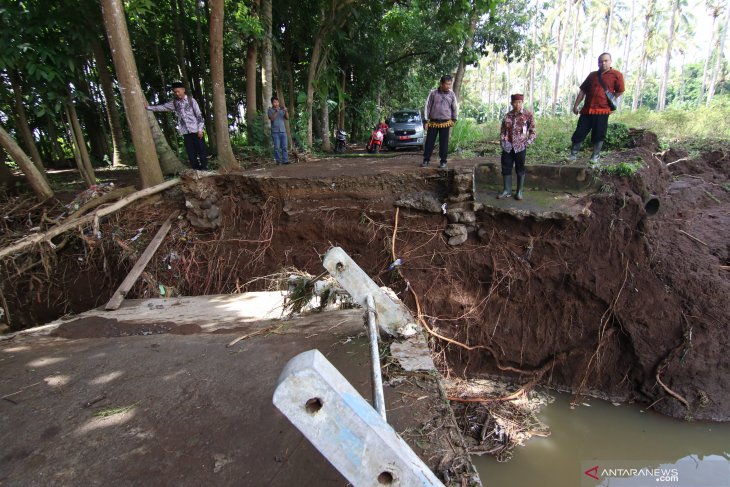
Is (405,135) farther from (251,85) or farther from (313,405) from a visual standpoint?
(313,405)

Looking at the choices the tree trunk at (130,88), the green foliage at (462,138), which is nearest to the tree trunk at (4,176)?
the tree trunk at (130,88)

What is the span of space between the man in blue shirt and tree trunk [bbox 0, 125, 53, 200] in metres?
4.17

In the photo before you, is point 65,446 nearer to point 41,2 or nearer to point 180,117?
point 180,117

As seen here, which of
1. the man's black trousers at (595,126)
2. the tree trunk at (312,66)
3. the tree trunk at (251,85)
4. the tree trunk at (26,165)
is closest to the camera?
the tree trunk at (26,165)

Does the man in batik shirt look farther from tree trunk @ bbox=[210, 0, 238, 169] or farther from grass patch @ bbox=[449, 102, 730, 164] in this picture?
tree trunk @ bbox=[210, 0, 238, 169]

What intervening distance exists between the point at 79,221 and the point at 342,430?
6021 millimetres

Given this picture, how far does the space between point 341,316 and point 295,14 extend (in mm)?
11823

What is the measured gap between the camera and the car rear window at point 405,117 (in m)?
12.9

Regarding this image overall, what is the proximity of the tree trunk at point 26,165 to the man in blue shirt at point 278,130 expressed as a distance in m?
4.17

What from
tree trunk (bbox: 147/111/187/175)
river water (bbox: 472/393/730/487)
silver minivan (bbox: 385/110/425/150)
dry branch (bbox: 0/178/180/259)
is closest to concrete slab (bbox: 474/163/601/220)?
river water (bbox: 472/393/730/487)

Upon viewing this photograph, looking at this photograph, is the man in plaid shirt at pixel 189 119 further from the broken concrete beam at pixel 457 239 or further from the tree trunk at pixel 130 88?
the broken concrete beam at pixel 457 239

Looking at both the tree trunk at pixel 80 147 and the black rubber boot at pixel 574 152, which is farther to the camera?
the black rubber boot at pixel 574 152

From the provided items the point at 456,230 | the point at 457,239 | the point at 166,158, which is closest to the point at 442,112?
the point at 456,230

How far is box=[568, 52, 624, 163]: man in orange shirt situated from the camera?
5680mm
